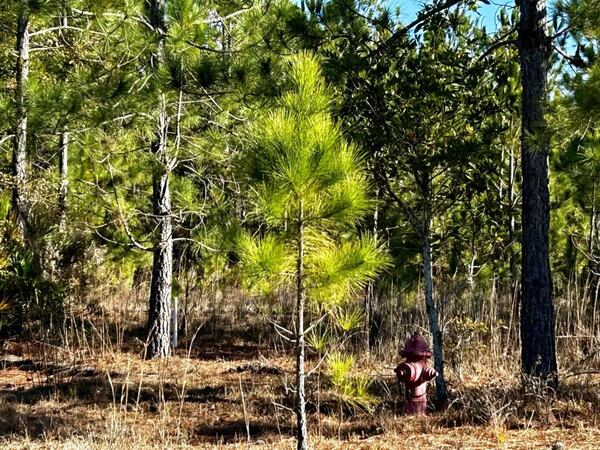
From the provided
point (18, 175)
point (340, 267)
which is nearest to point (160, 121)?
point (18, 175)

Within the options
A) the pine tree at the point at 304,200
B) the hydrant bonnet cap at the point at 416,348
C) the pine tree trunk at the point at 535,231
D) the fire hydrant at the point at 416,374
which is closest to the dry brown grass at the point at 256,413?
the fire hydrant at the point at 416,374

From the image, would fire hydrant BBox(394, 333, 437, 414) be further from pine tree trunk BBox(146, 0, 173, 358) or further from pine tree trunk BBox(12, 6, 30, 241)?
pine tree trunk BBox(12, 6, 30, 241)

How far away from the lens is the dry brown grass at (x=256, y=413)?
4.60 meters

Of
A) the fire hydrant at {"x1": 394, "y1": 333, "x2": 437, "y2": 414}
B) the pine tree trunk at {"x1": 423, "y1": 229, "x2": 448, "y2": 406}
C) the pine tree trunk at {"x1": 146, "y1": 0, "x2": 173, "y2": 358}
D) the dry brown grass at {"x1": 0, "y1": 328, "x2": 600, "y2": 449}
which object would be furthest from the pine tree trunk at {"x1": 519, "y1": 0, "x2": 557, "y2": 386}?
the pine tree trunk at {"x1": 146, "y1": 0, "x2": 173, "y2": 358}

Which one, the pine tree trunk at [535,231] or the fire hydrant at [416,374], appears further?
the pine tree trunk at [535,231]

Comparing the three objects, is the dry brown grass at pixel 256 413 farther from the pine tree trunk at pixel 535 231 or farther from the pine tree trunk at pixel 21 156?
the pine tree trunk at pixel 21 156

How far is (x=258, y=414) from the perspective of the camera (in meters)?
5.65

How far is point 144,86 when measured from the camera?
637 centimetres

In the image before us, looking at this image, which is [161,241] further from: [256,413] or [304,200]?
[304,200]

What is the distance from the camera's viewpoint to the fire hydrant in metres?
5.16

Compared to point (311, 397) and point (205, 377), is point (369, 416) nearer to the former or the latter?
point (311, 397)

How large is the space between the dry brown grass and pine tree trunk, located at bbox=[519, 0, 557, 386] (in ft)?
1.06

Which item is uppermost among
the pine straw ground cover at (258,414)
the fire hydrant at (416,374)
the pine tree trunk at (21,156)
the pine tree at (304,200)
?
the pine tree trunk at (21,156)

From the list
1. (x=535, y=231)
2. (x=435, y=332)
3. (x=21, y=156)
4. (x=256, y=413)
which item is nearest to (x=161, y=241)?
(x=21, y=156)
